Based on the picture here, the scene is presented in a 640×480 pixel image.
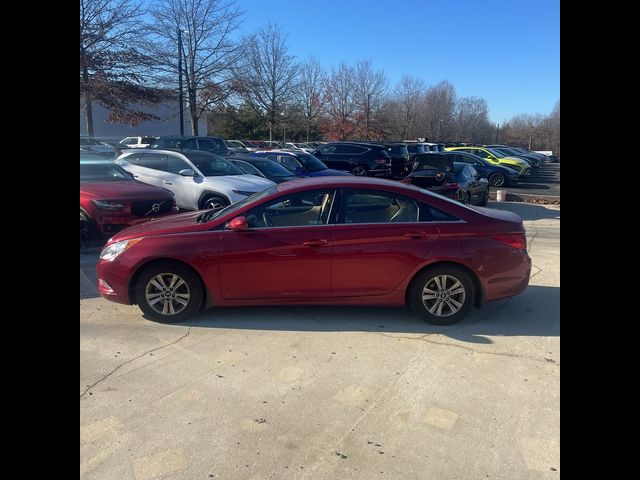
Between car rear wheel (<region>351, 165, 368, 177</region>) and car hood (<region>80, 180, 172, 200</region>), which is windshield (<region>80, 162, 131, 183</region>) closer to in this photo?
car hood (<region>80, 180, 172, 200</region>)

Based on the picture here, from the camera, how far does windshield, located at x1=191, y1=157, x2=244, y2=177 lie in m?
10.5

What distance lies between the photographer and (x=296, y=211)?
4.88 m

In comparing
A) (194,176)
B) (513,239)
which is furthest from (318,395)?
(194,176)

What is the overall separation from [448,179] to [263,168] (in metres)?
4.80

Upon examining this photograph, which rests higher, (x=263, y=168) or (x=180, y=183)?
(x=263, y=168)

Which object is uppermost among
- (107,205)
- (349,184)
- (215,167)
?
(215,167)

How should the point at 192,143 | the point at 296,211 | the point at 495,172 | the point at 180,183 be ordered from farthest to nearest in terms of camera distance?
Answer: the point at 495,172 → the point at 192,143 → the point at 180,183 → the point at 296,211

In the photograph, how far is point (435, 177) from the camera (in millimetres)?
12180

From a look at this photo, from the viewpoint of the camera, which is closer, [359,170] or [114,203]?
[114,203]

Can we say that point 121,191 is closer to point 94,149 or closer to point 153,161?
point 153,161

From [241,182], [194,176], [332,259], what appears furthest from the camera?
[194,176]

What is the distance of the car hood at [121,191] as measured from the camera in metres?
7.79
